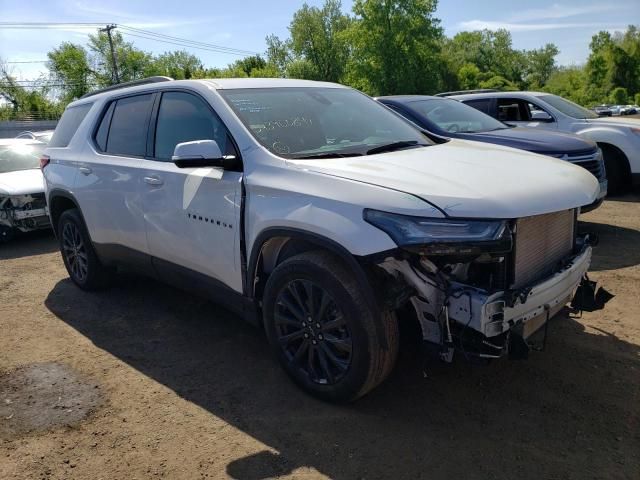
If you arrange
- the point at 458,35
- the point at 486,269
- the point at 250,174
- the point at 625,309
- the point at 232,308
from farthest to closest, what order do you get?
the point at 458,35 < the point at 625,309 < the point at 232,308 < the point at 250,174 < the point at 486,269

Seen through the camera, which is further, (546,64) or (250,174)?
(546,64)

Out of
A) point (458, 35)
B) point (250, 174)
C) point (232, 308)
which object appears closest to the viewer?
point (250, 174)

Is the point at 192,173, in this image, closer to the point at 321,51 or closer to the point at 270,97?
the point at 270,97

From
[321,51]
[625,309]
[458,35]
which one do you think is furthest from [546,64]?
[625,309]

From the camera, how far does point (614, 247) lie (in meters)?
5.82

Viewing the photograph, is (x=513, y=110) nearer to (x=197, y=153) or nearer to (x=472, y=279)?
(x=472, y=279)

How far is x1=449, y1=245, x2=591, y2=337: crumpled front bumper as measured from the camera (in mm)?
2496

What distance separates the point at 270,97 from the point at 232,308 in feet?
4.77

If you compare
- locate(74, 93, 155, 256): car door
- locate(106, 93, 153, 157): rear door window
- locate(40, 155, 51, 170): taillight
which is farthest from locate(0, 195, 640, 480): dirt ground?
locate(40, 155, 51, 170): taillight

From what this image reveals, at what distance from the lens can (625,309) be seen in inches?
163

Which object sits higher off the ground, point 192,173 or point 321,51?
point 321,51

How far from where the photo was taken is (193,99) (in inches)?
145

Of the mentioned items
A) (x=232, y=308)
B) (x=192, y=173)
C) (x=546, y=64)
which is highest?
(x=546, y=64)

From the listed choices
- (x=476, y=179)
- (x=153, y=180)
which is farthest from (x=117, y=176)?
(x=476, y=179)
